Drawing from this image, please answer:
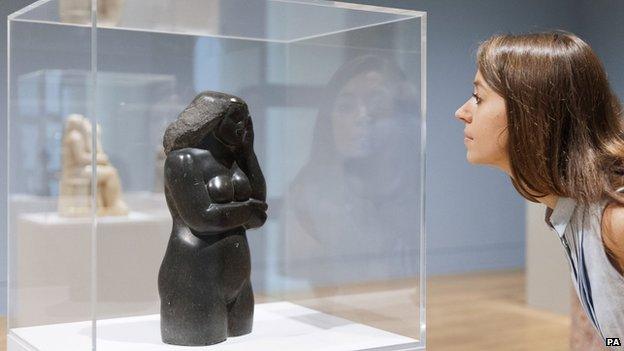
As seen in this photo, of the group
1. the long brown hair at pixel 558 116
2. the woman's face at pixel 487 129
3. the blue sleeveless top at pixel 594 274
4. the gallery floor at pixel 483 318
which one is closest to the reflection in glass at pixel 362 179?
the gallery floor at pixel 483 318

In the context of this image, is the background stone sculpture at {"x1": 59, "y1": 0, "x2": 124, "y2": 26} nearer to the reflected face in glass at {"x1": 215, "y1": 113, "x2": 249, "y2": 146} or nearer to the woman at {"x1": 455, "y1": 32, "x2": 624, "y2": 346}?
the reflected face in glass at {"x1": 215, "y1": 113, "x2": 249, "y2": 146}

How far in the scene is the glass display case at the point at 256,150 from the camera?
96.0 inches

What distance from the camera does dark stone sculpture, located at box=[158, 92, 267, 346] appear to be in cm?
238

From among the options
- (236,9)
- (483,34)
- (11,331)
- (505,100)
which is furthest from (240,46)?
(483,34)

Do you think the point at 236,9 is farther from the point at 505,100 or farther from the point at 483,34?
the point at 483,34

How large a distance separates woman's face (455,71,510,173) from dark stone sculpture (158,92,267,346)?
0.85 meters

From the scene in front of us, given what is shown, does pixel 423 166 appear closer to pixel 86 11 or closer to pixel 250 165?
pixel 250 165

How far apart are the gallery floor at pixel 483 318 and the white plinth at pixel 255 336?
0.19 m

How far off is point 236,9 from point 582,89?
4.46 ft

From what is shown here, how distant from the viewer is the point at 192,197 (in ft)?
7.75

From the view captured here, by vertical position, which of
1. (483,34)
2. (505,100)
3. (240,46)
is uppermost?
→ (483,34)

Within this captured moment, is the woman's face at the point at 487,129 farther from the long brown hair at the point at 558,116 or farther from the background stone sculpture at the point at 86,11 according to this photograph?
the background stone sculpture at the point at 86,11

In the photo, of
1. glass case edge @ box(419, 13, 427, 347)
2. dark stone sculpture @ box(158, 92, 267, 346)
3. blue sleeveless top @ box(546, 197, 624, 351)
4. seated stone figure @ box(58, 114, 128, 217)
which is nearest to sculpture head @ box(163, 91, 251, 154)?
Result: dark stone sculpture @ box(158, 92, 267, 346)

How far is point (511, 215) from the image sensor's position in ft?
21.3
